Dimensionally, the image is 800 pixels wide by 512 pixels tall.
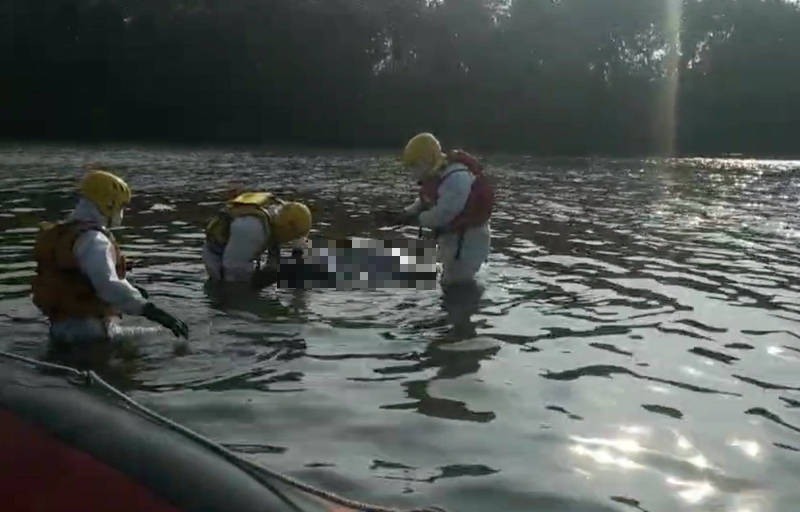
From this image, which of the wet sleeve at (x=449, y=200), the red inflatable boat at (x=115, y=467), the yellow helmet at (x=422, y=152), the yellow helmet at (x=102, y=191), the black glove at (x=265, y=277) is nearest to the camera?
the red inflatable boat at (x=115, y=467)

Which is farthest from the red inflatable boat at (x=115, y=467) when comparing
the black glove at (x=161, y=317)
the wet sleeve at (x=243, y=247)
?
the wet sleeve at (x=243, y=247)

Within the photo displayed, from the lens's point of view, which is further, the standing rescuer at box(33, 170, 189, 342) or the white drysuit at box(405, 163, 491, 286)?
the white drysuit at box(405, 163, 491, 286)

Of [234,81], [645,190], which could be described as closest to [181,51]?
[234,81]

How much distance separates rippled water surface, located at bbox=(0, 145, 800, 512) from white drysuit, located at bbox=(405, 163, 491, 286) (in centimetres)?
47

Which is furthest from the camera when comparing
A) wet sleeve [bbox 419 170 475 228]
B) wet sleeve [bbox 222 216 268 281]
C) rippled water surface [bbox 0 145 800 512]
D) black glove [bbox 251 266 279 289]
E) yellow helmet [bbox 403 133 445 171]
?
yellow helmet [bbox 403 133 445 171]

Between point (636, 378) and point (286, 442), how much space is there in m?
3.43

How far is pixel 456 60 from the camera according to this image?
73.6 metres

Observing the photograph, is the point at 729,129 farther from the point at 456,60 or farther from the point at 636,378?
the point at 636,378

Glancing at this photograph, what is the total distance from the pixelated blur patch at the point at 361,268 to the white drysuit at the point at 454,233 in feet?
0.77

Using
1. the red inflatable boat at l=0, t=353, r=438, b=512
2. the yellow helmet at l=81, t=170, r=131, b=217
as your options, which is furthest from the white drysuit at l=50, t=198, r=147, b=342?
the red inflatable boat at l=0, t=353, r=438, b=512

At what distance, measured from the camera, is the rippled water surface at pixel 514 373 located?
6359mm

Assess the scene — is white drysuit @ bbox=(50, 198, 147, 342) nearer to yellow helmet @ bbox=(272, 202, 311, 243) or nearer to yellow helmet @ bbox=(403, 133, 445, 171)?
yellow helmet @ bbox=(272, 202, 311, 243)

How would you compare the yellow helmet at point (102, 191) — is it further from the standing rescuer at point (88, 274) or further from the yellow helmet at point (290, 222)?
the yellow helmet at point (290, 222)

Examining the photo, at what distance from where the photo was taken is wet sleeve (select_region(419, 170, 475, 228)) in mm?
11945
